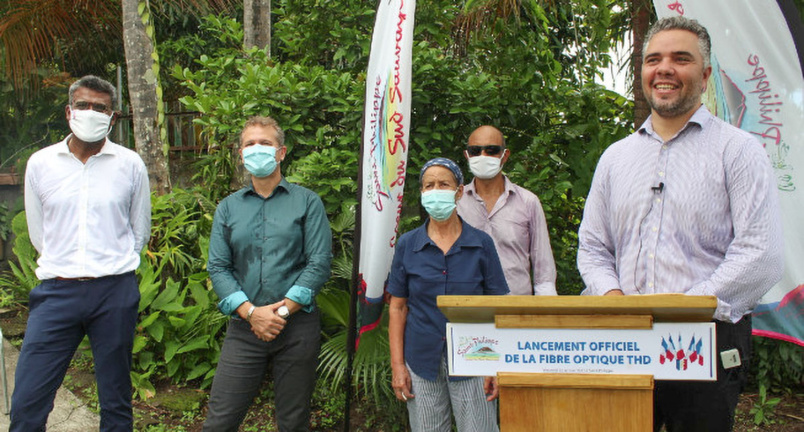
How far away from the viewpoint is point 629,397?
1.91 metres

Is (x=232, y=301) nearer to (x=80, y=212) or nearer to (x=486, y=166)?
(x=80, y=212)

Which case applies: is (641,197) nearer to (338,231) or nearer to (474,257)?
(474,257)

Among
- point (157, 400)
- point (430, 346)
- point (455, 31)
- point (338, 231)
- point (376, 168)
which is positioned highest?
point (455, 31)

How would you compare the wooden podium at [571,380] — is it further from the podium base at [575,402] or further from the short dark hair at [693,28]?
the short dark hair at [693,28]

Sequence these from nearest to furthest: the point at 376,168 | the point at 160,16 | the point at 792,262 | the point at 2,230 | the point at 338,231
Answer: the point at 376,168 < the point at 792,262 < the point at 338,231 < the point at 2,230 < the point at 160,16

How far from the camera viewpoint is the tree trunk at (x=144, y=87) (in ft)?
20.5

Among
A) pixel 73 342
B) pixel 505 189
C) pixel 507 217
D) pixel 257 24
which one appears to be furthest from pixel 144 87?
pixel 507 217

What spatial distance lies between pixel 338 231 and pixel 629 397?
123 inches

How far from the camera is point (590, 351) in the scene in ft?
6.27

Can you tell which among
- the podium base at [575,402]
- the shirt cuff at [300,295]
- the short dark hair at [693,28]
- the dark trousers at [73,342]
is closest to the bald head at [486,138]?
the shirt cuff at [300,295]

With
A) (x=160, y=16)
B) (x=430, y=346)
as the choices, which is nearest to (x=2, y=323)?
(x=430, y=346)

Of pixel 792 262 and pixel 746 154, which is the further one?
pixel 792 262

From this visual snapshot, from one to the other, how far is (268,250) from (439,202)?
2.91ft

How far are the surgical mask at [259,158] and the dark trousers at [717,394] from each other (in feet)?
6.89
